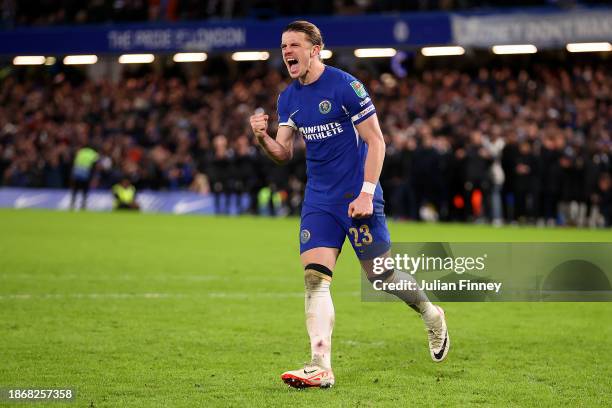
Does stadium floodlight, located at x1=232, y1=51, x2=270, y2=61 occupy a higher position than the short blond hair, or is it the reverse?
stadium floodlight, located at x1=232, y1=51, x2=270, y2=61

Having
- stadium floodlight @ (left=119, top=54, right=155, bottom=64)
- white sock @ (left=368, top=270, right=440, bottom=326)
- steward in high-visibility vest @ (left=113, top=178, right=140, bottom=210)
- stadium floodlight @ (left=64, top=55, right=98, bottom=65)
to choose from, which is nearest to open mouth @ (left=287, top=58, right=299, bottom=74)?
white sock @ (left=368, top=270, right=440, bottom=326)

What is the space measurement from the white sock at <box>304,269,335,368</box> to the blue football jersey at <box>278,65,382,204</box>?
0.52 m

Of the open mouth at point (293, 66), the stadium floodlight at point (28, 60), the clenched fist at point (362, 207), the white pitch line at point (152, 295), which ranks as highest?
the stadium floodlight at point (28, 60)

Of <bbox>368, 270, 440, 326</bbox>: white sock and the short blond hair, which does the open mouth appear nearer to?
the short blond hair

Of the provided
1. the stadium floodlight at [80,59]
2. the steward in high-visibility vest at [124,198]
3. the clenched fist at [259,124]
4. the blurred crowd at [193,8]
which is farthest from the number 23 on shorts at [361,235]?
the stadium floodlight at [80,59]

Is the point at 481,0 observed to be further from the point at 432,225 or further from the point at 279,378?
the point at 279,378

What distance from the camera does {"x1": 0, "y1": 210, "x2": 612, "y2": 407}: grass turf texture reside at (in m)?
6.10

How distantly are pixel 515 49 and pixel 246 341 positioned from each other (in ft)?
81.5

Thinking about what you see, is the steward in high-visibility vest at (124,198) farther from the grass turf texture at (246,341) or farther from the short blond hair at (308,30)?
the short blond hair at (308,30)

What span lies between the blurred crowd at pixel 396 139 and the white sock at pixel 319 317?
1870 centimetres

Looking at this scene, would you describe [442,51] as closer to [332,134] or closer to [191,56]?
[191,56]

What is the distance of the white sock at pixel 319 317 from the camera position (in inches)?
247

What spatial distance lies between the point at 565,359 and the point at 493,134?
61.1ft

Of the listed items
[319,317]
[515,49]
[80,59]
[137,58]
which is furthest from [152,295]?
[80,59]
